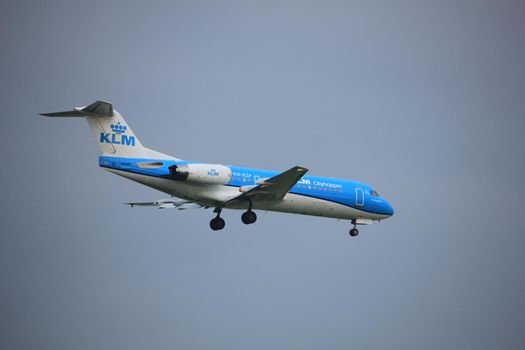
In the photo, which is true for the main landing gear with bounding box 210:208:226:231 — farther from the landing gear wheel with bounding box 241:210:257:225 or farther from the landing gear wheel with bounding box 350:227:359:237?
the landing gear wheel with bounding box 350:227:359:237

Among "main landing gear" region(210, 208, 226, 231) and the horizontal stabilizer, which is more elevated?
the horizontal stabilizer

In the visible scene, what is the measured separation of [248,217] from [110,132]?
26.6 ft

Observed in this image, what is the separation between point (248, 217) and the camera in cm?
3806

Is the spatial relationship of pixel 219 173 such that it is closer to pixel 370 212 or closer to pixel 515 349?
pixel 370 212

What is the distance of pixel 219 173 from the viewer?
36.2 metres

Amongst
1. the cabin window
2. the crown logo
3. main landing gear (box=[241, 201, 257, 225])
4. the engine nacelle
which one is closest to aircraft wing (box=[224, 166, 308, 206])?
main landing gear (box=[241, 201, 257, 225])

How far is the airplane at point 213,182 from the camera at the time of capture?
34.7m

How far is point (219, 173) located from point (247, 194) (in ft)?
5.73

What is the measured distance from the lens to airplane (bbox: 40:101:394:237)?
34688 millimetres

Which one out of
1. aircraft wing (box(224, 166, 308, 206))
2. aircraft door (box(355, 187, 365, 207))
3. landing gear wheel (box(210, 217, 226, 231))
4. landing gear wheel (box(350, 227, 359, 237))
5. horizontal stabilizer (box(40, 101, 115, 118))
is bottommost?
landing gear wheel (box(210, 217, 226, 231))

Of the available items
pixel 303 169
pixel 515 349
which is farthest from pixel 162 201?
pixel 515 349

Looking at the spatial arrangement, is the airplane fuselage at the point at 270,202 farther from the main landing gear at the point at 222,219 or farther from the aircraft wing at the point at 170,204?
the aircraft wing at the point at 170,204

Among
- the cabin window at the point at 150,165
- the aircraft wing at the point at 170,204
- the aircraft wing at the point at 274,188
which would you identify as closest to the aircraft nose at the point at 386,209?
the aircraft wing at the point at 274,188

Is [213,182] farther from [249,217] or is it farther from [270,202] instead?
[270,202]
